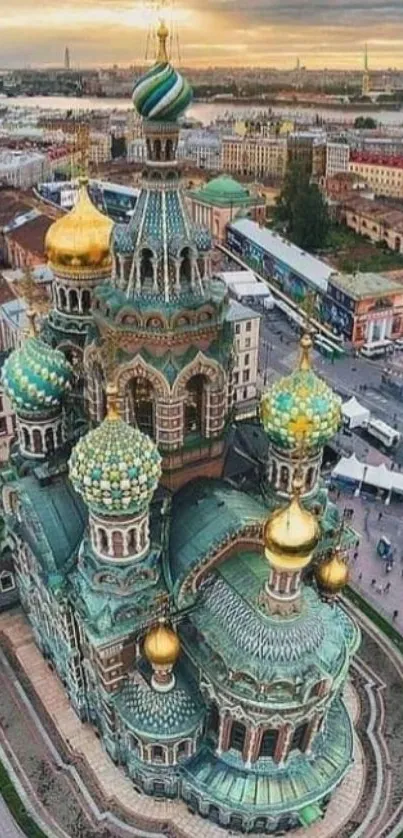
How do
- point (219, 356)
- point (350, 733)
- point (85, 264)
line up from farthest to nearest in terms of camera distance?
point (85, 264) < point (350, 733) < point (219, 356)

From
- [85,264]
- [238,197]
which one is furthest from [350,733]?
[238,197]

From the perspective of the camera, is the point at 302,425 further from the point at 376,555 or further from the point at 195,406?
the point at 376,555

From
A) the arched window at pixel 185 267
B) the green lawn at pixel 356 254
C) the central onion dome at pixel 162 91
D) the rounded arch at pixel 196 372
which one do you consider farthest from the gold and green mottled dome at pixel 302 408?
the green lawn at pixel 356 254

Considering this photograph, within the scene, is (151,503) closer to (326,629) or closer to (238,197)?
(326,629)

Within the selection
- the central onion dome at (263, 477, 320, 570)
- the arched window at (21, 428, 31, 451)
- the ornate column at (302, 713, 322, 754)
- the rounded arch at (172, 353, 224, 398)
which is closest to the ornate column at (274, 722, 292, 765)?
the ornate column at (302, 713, 322, 754)

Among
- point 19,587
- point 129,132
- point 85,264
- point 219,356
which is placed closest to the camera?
point 219,356

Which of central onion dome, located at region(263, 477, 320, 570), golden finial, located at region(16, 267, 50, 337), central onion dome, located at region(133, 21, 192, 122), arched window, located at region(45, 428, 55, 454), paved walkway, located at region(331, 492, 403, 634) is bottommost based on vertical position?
paved walkway, located at region(331, 492, 403, 634)

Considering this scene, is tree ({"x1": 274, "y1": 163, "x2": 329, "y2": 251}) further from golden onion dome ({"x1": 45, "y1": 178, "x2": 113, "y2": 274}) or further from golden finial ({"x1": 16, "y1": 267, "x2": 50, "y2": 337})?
golden finial ({"x1": 16, "y1": 267, "x2": 50, "y2": 337})
